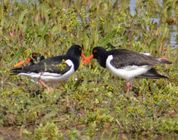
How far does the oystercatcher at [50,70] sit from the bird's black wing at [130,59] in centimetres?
63

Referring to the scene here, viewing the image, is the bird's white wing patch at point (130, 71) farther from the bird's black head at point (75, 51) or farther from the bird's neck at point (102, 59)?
the bird's black head at point (75, 51)

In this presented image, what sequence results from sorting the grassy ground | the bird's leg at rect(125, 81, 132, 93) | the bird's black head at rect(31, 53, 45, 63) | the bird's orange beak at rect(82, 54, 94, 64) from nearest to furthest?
the grassy ground < the bird's leg at rect(125, 81, 132, 93) < the bird's black head at rect(31, 53, 45, 63) < the bird's orange beak at rect(82, 54, 94, 64)

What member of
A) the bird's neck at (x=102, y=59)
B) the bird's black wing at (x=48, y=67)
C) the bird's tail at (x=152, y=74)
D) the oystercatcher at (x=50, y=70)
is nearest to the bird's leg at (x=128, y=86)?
the bird's tail at (x=152, y=74)

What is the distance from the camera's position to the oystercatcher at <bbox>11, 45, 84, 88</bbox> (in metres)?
10.0

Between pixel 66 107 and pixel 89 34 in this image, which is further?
pixel 89 34

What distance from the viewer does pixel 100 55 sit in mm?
10914

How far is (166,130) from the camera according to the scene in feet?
29.2

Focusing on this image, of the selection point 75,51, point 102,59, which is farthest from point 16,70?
point 102,59

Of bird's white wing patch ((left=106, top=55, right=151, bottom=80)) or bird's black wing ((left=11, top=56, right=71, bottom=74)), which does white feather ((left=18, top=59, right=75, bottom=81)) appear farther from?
bird's white wing patch ((left=106, top=55, right=151, bottom=80))

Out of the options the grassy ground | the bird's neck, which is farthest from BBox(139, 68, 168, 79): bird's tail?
the bird's neck

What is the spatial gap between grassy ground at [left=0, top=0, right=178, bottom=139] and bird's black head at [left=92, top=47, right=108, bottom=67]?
199 millimetres

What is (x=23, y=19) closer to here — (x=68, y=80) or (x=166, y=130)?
(x=68, y=80)

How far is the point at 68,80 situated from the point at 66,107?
1159 mm

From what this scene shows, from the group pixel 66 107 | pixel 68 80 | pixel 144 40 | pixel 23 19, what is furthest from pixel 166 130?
pixel 23 19
